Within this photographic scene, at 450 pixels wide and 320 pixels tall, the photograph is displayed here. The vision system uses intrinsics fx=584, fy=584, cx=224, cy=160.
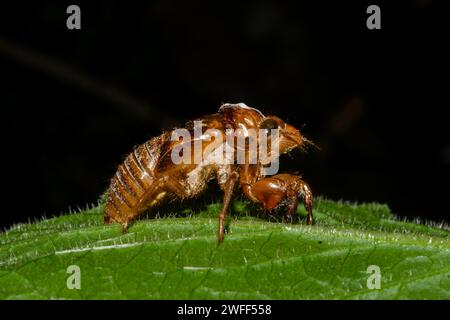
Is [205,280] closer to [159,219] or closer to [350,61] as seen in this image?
[159,219]

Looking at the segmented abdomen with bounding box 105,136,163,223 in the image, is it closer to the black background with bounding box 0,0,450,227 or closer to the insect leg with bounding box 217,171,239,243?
the insect leg with bounding box 217,171,239,243

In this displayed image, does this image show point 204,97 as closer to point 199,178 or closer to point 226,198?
point 199,178

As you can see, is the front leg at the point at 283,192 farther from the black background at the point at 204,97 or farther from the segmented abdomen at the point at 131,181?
the black background at the point at 204,97

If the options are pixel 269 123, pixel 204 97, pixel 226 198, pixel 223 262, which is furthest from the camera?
pixel 204 97

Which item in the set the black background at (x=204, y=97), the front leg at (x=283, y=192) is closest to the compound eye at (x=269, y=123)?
the front leg at (x=283, y=192)

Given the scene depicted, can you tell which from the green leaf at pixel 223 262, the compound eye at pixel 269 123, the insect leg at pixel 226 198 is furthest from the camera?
the compound eye at pixel 269 123

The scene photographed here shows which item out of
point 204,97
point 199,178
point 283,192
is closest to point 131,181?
point 199,178
